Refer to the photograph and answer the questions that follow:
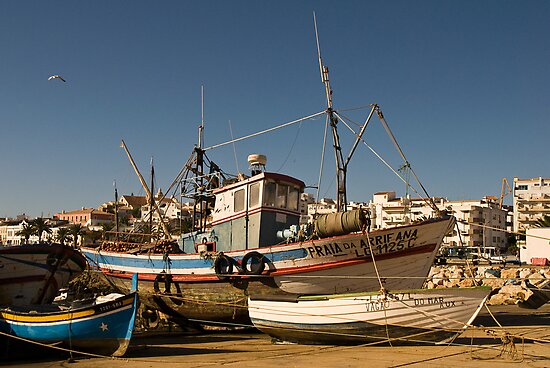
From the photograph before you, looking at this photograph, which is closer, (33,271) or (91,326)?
(91,326)

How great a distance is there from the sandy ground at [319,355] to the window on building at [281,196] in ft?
14.5

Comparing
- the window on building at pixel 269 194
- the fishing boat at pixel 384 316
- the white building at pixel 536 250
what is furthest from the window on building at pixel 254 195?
the white building at pixel 536 250

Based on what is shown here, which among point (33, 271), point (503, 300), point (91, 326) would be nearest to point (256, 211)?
point (91, 326)

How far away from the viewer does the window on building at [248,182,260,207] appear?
1617cm

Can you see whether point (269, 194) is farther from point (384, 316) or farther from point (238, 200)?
point (384, 316)

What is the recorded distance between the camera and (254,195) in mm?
16266

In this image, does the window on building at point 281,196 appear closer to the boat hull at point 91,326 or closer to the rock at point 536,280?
the boat hull at point 91,326

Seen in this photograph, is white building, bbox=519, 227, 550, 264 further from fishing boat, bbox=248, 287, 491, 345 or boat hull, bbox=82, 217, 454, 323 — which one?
fishing boat, bbox=248, 287, 491, 345

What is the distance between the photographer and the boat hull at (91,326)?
11086mm

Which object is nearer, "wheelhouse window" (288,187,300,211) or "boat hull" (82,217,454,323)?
"boat hull" (82,217,454,323)

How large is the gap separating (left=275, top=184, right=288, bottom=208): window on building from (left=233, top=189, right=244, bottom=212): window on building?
111cm

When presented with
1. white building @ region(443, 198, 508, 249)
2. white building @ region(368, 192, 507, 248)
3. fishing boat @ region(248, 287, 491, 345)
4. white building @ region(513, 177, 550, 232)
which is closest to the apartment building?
white building @ region(368, 192, 507, 248)

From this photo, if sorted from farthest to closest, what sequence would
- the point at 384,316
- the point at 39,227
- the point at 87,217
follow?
1. the point at 87,217
2. the point at 39,227
3. the point at 384,316

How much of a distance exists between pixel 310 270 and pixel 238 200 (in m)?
3.98
